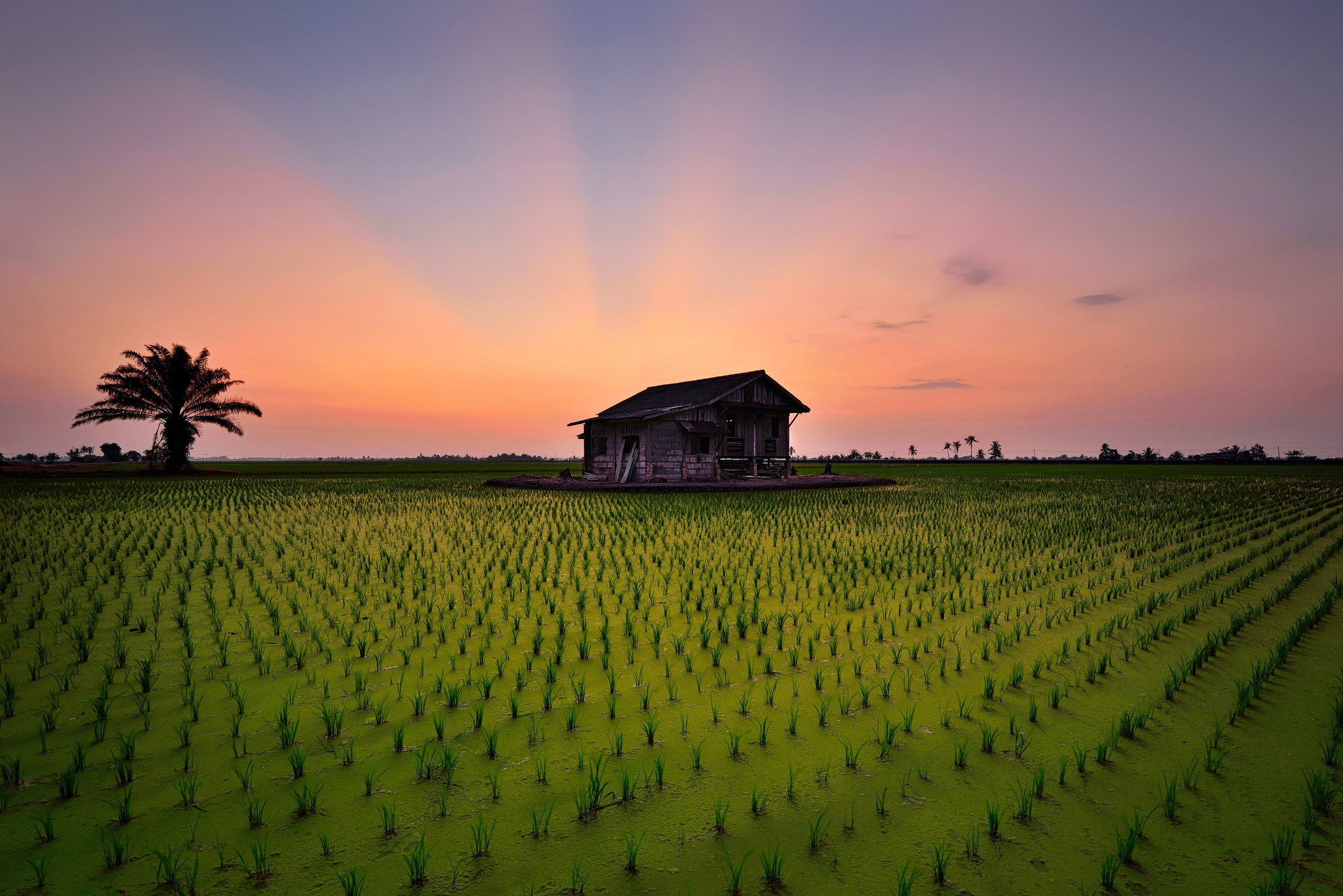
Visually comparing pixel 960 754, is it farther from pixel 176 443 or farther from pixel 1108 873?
pixel 176 443

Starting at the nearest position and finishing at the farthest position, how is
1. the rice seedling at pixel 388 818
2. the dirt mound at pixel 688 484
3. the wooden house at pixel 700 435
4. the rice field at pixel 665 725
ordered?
the rice field at pixel 665 725
the rice seedling at pixel 388 818
the dirt mound at pixel 688 484
the wooden house at pixel 700 435

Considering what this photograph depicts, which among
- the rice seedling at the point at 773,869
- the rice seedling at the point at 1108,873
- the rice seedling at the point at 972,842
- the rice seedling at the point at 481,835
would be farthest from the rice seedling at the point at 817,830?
the rice seedling at the point at 481,835

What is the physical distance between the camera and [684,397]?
109 feet

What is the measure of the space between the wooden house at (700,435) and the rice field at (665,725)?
1978 centimetres

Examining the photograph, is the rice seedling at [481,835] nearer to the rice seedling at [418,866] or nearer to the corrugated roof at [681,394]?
the rice seedling at [418,866]

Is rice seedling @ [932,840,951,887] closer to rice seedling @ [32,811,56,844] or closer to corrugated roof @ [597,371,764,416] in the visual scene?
rice seedling @ [32,811,56,844]

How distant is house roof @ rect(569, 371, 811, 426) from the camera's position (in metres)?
29.8

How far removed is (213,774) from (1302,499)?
35.1 m

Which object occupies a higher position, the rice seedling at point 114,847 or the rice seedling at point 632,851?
the rice seedling at point 114,847

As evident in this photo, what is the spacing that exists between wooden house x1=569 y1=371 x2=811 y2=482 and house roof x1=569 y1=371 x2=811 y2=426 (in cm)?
8

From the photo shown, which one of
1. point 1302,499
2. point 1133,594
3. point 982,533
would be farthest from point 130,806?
point 1302,499

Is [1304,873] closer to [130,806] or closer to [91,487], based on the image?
[130,806]

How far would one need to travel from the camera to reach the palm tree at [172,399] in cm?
3834

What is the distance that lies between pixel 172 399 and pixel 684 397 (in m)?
35.9
